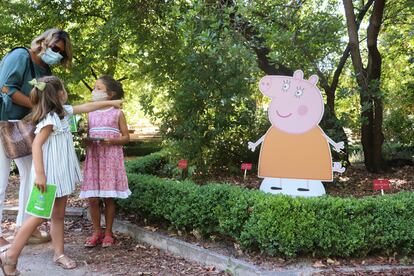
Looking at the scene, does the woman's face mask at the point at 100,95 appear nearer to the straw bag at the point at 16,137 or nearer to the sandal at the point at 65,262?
the straw bag at the point at 16,137

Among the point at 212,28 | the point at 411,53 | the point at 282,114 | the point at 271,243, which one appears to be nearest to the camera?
the point at 271,243

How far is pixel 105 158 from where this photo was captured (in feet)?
13.5

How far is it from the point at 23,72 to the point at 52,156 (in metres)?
0.81

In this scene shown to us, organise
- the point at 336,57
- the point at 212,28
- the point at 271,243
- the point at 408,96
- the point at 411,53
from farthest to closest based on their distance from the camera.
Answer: the point at 408,96 → the point at 411,53 → the point at 336,57 → the point at 212,28 → the point at 271,243

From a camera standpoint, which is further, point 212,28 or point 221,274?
point 212,28

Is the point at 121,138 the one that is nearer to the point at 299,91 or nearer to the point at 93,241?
the point at 93,241

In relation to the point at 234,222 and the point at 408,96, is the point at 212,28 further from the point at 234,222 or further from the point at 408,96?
the point at 408,96

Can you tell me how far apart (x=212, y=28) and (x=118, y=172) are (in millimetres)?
2119

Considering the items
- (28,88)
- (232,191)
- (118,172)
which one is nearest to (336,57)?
(232,191)

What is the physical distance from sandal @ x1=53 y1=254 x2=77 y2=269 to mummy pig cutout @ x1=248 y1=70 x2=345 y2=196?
2.15 m

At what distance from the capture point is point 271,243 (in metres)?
3.51

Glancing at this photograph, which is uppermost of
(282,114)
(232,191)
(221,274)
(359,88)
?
(359,88)

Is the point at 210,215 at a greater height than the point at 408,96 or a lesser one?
lesser

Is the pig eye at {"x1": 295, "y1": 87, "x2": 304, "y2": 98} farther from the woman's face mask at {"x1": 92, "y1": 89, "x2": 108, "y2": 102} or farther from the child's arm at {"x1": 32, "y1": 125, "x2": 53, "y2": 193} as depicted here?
the child's arm at {"x1": 32, "y1": 125, "x2": 53, "y2": 193}
